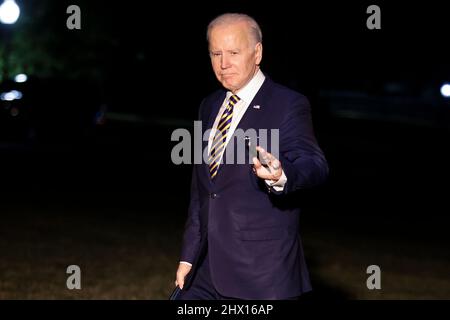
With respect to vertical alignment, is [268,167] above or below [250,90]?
below

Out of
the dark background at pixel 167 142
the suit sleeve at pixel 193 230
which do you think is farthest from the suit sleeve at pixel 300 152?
the dark background at pixel 167 142

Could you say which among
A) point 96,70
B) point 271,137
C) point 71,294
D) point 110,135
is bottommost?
point 71,294

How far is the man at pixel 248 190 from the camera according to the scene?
3.73 metres

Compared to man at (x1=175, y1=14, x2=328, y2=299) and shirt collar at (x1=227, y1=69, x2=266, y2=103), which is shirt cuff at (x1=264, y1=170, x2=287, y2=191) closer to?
man at (x1=175, y1=14, x2=328, y2=299)

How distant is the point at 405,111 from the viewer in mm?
60250

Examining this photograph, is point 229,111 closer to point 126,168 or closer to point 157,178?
point 157,178

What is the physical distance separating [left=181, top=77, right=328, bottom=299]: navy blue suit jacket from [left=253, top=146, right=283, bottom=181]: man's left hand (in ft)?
1.19

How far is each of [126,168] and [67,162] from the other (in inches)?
60.5

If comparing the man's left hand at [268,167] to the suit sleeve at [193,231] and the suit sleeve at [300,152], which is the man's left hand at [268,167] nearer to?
the suit sleeve at [300,152]

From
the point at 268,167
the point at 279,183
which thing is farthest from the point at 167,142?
the point at 268,167

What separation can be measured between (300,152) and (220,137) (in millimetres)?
405

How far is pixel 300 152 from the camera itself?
3.59 m

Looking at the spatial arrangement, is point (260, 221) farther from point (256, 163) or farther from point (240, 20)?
point (240, 20)

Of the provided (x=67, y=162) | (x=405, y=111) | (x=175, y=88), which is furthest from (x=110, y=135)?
(x=405, y=111)
